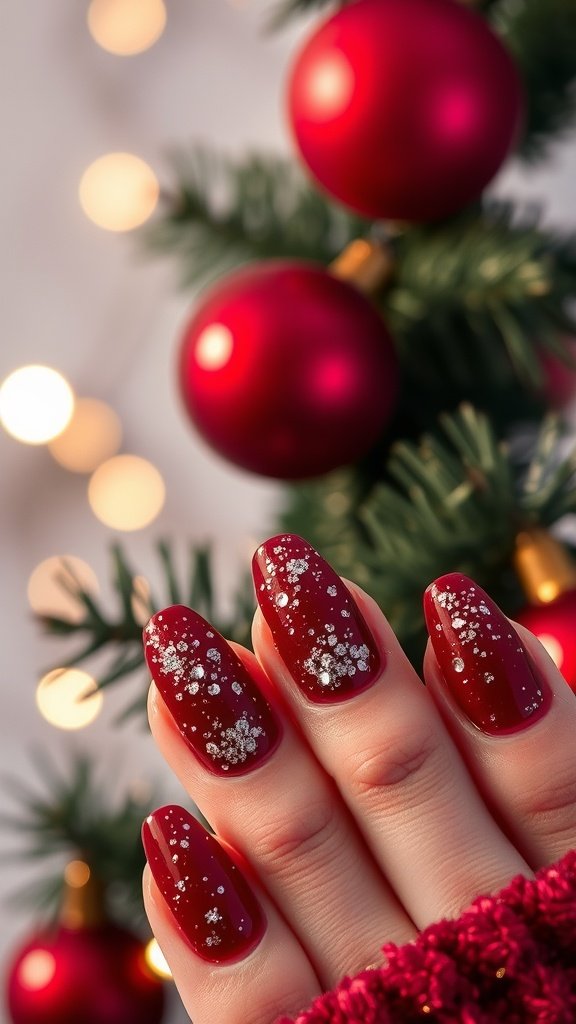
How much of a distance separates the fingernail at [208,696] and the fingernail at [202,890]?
0.07 ft

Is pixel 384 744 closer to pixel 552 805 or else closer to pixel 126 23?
pixel 552 805

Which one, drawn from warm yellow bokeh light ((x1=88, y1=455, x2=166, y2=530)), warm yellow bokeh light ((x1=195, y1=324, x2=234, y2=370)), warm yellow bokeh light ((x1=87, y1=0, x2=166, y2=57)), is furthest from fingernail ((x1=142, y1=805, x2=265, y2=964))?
warm yellow bokeh light ((x1=87, y1=0, x2=166, y2=57))

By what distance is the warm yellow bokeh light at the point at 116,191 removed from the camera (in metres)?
0.83

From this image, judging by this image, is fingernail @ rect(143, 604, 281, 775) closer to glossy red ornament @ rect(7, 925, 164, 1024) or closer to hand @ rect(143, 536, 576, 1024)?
hand @ rect(143, 536, 576, 1024)

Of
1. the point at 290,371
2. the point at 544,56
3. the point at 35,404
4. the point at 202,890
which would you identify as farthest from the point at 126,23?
the point at 202,890

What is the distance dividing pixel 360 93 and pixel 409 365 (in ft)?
0.52

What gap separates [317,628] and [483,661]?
0.17 feet

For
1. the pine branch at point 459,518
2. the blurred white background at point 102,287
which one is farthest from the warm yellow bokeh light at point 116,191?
the pine branch at point 459,518

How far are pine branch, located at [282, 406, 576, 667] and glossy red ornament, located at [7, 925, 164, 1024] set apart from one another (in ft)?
0.74

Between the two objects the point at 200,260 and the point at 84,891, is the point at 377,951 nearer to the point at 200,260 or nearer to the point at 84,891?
the point at 84,891

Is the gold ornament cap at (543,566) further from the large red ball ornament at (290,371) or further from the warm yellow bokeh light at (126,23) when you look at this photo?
the warm yellow bokeh light at (126,23)

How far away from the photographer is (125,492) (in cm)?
91

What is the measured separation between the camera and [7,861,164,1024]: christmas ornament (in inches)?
19.1

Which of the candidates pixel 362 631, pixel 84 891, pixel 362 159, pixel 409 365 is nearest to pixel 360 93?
pixel 362 159
